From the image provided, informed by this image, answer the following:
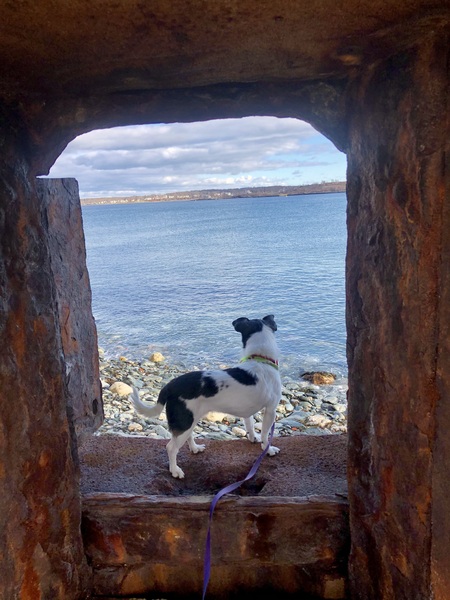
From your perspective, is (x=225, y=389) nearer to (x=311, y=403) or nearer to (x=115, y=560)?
(x=115, y=560)

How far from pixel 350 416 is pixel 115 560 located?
1587 millimetres

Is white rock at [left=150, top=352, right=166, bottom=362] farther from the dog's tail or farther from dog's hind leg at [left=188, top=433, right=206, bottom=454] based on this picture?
dog's hind leg at [left=188, top=433, right=206, bottom=454]

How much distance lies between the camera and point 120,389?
27.9ft

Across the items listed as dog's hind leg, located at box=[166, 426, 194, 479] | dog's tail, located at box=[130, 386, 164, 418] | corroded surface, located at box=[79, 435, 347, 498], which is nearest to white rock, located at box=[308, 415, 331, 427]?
corroded surface, located at box=[79, 435, 347, 498]

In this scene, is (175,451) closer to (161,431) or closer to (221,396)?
(221,396)

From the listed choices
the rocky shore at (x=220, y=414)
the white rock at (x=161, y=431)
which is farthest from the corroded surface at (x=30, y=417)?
the white rock at (x=161, y=431)

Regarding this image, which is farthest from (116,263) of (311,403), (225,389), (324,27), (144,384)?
(324,27)

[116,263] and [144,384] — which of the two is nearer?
[144,384]

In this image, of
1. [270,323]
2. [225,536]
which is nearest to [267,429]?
[270,323]

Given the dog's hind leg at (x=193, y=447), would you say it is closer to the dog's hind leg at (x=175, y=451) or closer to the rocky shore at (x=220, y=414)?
the dog's hind leg at (x=175, y=451)

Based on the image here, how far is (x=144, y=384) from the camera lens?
912 cm

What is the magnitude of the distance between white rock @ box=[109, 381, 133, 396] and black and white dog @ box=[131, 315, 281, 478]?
4.49 metres

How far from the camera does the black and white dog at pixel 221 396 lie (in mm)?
3729

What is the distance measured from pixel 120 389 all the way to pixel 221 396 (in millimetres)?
4996
